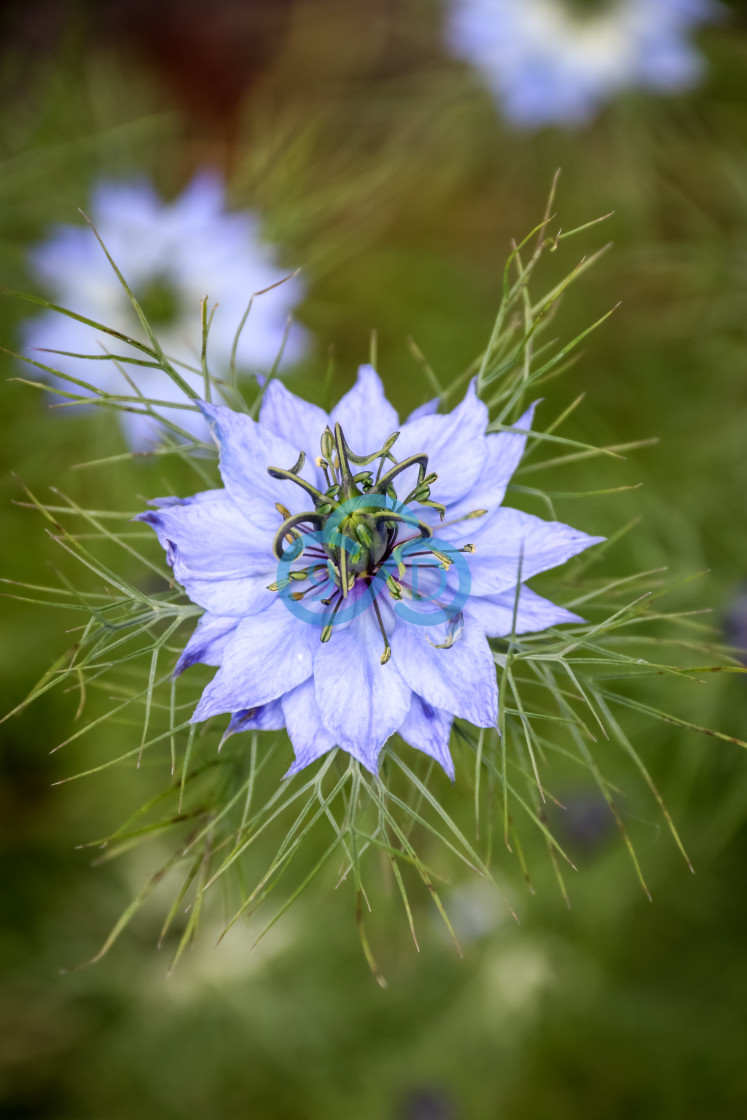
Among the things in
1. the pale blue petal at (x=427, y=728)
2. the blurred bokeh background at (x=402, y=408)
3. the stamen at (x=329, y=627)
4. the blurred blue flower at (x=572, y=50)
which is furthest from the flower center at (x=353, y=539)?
the blurred blue flower at (x=572, y=50)

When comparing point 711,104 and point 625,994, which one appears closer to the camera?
point 625,994

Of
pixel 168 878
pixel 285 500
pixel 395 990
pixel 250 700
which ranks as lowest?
pixel 395 990

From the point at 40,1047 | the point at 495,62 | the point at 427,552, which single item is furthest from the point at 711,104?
the point at 40,1047

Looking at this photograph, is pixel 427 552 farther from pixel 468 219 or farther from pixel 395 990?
pixel 468 219

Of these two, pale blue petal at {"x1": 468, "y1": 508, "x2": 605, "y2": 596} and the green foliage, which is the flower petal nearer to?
the green foliage

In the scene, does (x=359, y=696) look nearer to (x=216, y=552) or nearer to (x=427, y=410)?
(x=216, y=552)

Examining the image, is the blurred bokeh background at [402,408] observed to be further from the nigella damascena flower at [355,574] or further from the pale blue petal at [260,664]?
the pale blue petal at [260,664]
